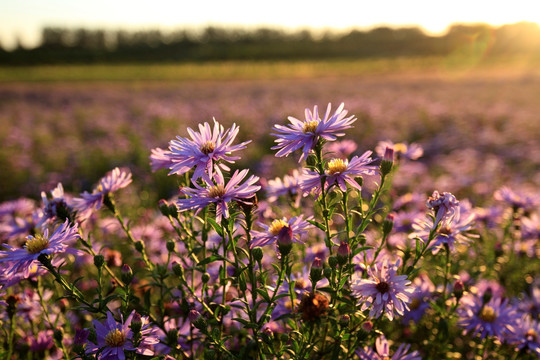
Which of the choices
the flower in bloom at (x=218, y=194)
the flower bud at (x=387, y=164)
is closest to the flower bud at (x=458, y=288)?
the flower bud at (x=387, y=164)

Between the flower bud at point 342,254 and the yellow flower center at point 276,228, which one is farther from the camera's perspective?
the yellow flower center at point 276,228

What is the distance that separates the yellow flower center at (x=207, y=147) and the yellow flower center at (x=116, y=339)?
2.07 ft

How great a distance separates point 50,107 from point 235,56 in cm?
3370

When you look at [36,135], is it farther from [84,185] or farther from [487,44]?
[487,44]

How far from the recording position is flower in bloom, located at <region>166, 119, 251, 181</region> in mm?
1262

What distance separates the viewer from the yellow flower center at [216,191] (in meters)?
1.25

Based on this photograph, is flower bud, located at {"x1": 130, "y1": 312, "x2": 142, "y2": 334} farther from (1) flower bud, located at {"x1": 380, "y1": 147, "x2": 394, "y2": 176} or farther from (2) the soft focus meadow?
(1) flower bud, located at {"x1": 380, "y1": 147, "x2": 394, "y2": 176}

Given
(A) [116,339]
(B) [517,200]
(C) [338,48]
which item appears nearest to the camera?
(A) [116,339]

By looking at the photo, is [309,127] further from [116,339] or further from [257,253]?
[116,339]

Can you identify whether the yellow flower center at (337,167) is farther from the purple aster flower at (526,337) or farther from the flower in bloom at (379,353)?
the purple aster flower at (526,337)

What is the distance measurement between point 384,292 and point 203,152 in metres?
0.72

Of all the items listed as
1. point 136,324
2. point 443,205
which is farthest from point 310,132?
point 136,324

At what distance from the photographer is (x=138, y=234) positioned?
2801 millimetres

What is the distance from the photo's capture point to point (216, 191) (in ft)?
4.10
